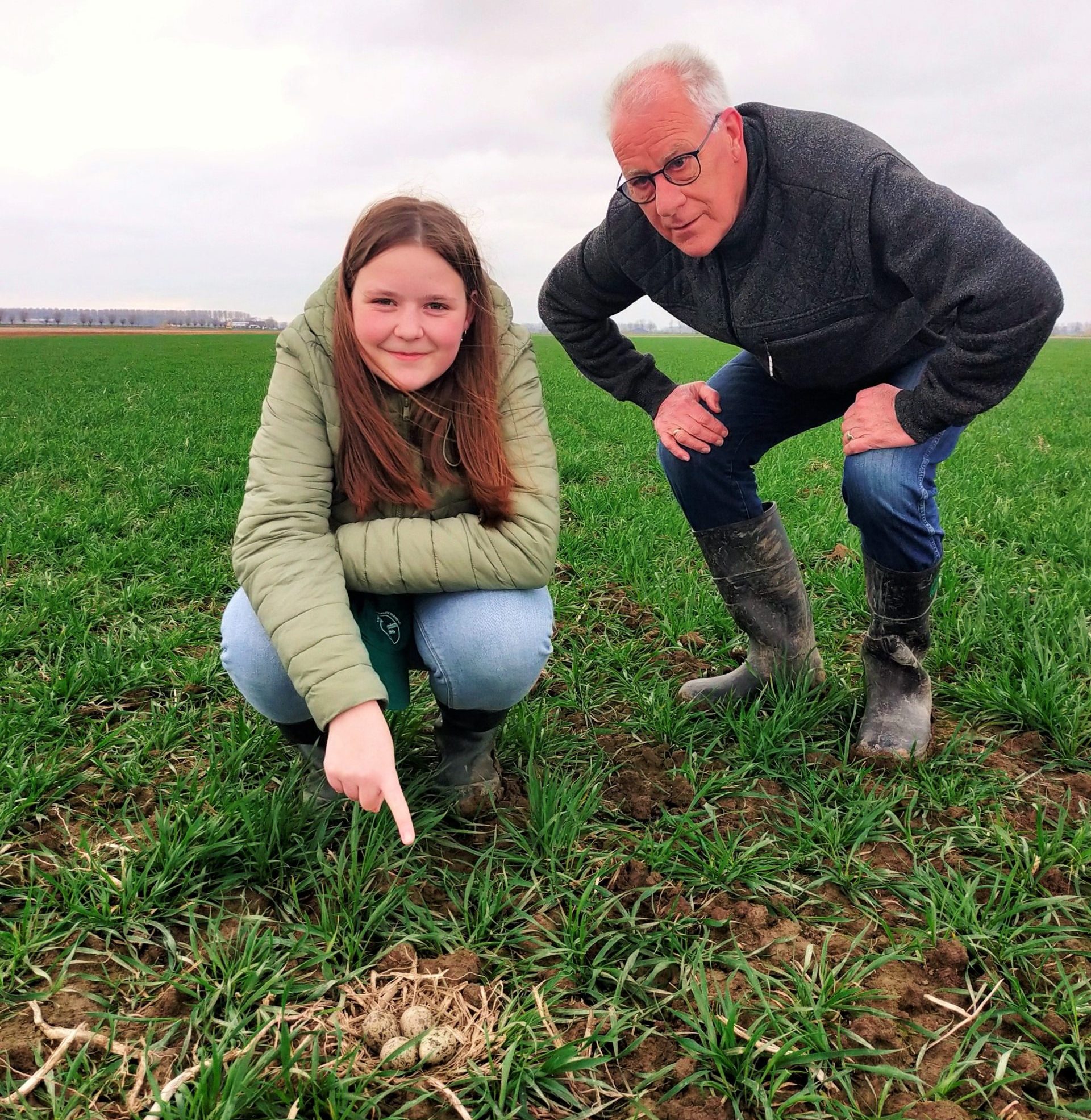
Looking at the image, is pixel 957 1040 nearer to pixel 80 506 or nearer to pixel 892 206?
pixel 892 206

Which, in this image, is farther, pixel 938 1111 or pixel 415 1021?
pixel 415 1021

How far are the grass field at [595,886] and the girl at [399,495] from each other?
34 cm

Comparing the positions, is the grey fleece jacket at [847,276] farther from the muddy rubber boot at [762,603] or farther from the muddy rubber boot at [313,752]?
the muddy rubber boot at [313,752]

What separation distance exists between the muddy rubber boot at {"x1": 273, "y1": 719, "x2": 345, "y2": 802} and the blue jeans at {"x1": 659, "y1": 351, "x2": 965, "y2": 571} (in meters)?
1.33

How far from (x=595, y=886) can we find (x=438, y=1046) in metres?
0.47

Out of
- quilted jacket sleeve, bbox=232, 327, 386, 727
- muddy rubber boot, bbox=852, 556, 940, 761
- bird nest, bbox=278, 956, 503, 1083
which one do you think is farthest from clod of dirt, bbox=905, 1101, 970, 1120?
quilted jacket sleeve, bbox=232, 327, 386, 727

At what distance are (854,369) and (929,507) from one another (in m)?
0.44

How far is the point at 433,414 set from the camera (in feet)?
6.15

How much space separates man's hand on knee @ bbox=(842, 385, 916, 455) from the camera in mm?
2135

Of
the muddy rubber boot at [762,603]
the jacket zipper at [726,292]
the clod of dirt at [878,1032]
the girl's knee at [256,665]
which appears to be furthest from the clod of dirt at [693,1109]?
the jacket zipper at [726,292]

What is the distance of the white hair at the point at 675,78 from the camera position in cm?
195

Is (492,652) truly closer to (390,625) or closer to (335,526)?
(390,625)

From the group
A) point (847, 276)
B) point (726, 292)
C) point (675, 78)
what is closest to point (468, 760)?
point (726, 292)

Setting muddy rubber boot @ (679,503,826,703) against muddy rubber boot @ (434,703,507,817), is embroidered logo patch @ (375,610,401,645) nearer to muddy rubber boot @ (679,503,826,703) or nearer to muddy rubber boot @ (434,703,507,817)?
muddy rubber boot @ (434,703,507,817)
